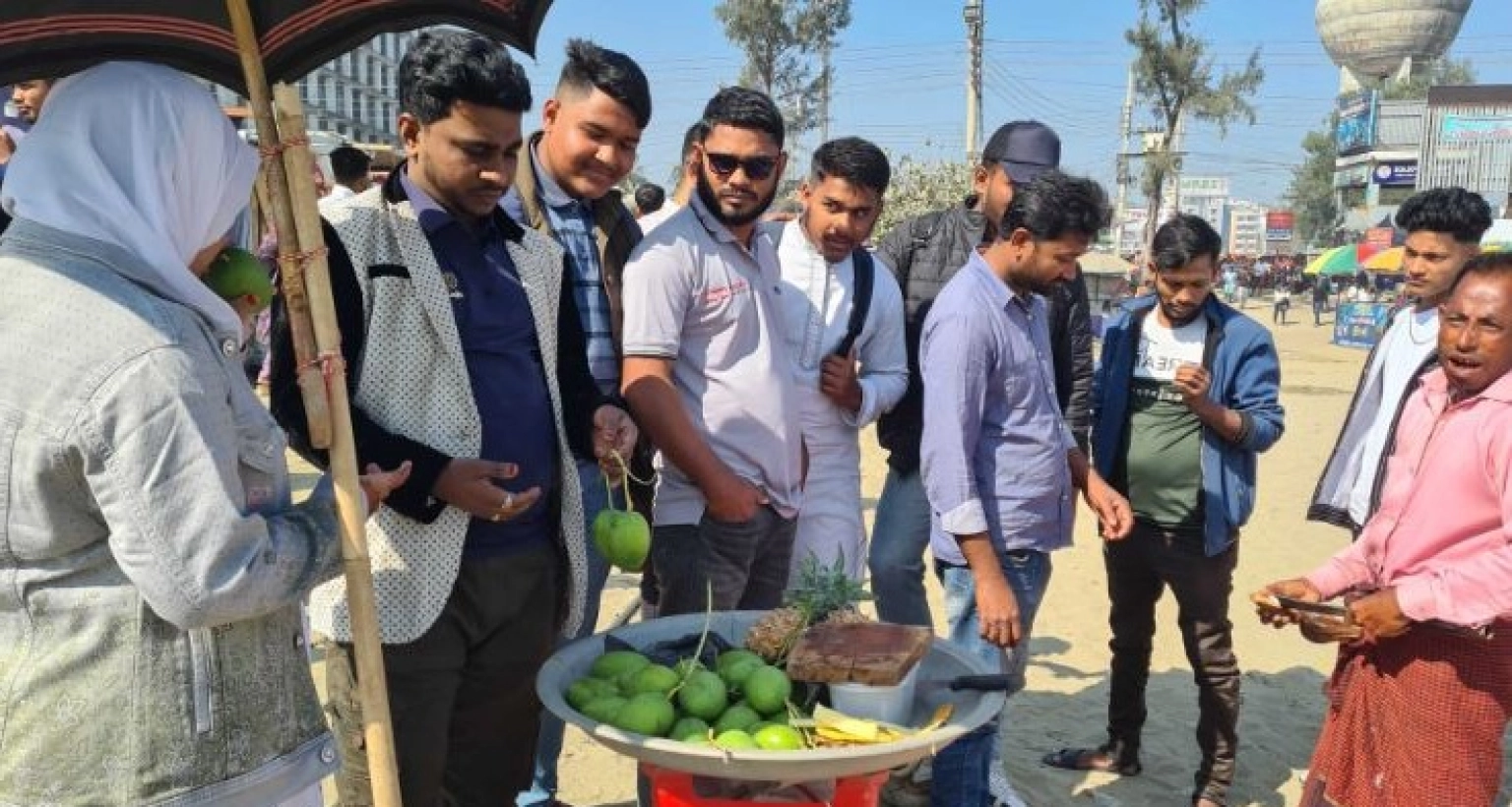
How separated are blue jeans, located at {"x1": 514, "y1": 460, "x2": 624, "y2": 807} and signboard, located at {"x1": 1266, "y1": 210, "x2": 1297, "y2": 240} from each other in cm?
8900

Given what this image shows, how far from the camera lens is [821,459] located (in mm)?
3611

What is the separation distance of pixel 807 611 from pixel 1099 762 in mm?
2537

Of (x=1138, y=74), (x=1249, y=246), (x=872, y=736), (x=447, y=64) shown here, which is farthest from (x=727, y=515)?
(x=1249, y=246)

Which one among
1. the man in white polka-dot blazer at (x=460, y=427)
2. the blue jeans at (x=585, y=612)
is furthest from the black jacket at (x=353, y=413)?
the blue jeans at (x=585, y=612)

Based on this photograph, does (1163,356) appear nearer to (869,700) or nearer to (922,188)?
(869,700)

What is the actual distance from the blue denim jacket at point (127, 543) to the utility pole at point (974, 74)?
2549cm

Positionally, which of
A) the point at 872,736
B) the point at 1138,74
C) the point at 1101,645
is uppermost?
the point at 1138,74

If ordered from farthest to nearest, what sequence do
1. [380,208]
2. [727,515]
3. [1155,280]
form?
[1155,280] < [727,515] < [380,208]

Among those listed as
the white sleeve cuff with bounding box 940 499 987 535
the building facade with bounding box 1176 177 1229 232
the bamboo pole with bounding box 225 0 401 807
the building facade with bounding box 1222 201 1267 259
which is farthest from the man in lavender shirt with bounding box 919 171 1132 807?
the building facade with bounding box 1176 177 1229 232

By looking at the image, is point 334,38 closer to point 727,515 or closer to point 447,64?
point 447,64

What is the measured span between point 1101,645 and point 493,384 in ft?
14.1

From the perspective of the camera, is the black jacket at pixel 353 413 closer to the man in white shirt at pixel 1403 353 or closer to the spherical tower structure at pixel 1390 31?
the man in white shirt at pixel 1403 353

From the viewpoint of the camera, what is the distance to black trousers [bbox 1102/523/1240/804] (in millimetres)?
3867

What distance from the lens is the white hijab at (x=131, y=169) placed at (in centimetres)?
160
